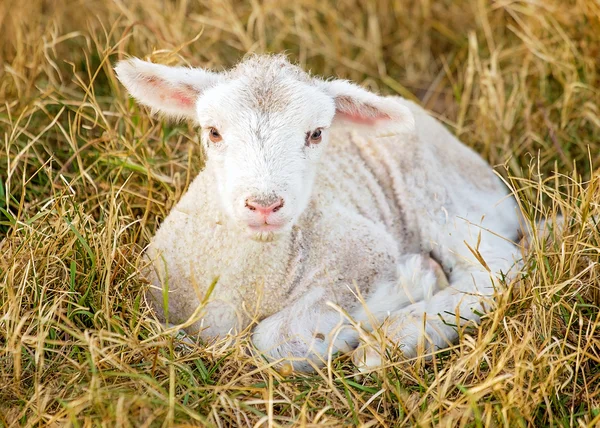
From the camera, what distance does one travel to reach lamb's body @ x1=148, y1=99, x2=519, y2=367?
3451mm

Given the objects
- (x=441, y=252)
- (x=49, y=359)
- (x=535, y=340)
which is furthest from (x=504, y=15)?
(x=49, y=359)

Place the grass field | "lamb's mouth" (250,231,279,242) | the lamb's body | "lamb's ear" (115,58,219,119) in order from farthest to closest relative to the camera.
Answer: the lamb's body, "lamb's ear" (115,58,219,119), "lamb's mouth" (250,231,279,242), the grass field

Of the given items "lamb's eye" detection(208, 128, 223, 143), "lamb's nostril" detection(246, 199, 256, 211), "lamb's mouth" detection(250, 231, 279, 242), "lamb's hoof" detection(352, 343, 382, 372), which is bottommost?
"lamb's hoof" detection(352, 343, 382, 372)

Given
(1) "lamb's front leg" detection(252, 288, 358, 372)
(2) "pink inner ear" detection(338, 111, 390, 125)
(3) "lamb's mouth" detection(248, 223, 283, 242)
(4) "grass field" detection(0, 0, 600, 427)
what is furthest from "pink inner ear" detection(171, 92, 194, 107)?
(1) "lamb's front leg" detection(252, 288, 358, 372)

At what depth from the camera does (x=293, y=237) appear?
Answer: 11.6 ft

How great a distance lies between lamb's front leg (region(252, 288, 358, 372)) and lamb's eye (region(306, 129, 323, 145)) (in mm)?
733

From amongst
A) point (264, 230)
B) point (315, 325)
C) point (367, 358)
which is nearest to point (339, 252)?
point (315, 325)

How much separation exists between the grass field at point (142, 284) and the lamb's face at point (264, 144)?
62 cm

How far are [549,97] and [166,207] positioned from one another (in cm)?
299

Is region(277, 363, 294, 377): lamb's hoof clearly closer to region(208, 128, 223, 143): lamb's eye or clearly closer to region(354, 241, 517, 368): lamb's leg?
region(354, 241, 517, 368): lamb's leg

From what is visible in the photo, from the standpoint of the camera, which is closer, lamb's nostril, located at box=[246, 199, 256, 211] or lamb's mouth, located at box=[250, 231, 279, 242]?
lamb's nostril, located at box=[246, 199, 256, 211]

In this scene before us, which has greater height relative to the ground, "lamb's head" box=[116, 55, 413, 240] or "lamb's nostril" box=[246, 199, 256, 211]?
"lamb's head" box=[116, 55, 413, 240]

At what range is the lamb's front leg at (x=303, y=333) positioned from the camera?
132 inches

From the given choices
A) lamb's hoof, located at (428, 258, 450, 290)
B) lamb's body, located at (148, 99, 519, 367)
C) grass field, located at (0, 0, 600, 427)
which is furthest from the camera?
lamb's hoof, located at (428, 258, 450, 290)
